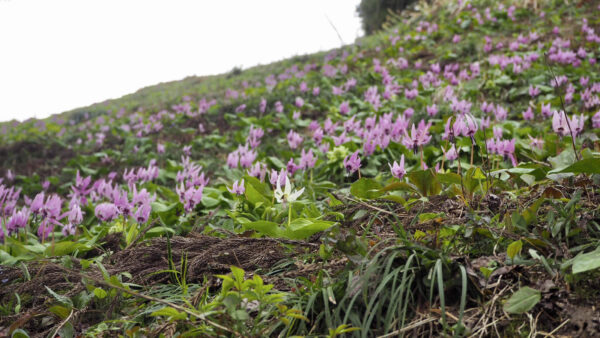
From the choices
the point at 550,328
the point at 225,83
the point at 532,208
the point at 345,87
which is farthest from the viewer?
the point at 225,83

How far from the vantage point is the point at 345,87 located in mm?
8500

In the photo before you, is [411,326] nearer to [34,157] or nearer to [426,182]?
[426,182]

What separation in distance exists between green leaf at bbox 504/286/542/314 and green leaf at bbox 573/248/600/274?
0.44ft

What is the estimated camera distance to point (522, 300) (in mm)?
1208

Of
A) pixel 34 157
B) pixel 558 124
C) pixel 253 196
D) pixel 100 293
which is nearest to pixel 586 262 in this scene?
pixel 558 124

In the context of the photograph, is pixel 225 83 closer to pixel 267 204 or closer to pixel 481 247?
pixel 267 204

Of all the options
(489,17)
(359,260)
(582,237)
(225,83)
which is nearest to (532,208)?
(582,237)

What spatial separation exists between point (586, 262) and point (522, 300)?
214mm

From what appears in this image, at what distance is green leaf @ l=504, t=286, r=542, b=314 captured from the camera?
119cm

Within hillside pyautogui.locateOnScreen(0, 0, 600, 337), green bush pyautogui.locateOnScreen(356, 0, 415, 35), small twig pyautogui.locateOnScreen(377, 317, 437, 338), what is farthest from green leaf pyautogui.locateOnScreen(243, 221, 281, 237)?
green bush pyautogui.locateOnScreen(356, 0, 415, 35)

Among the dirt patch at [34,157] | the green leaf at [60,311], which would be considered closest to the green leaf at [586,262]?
the green leaf at [60,311]

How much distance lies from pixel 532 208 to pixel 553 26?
9.47 meters

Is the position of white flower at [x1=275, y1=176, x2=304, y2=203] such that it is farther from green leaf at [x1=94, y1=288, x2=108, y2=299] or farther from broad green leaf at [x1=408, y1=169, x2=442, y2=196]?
green leaf at [x1=94, y1=288, x2=108, y2=299]

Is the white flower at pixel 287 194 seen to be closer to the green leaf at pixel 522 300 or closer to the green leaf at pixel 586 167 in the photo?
the green leaf at pixel 522 300
